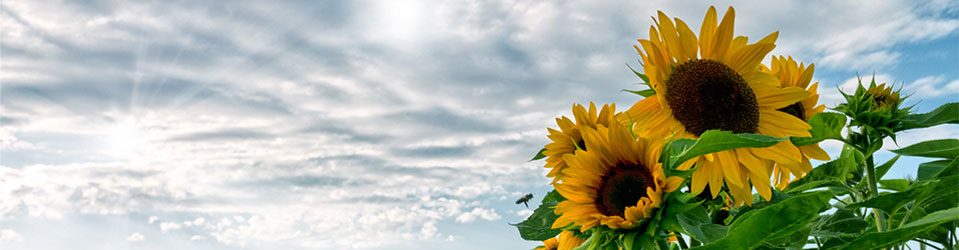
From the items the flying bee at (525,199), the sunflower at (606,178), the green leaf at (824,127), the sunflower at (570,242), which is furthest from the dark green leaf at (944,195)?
the flying bee at (525,199)

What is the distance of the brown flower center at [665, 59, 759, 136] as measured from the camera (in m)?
1.79

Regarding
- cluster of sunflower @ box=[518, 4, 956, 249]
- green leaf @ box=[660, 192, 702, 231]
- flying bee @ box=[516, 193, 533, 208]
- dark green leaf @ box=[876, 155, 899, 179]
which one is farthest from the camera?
flying bee @ box=[516, 193, 533, 208]

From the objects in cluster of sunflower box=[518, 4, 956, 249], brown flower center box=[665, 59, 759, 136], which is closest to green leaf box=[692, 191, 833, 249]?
cluster of sunflower box=[518, 4, 956, 249]

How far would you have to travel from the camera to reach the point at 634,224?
159 cm

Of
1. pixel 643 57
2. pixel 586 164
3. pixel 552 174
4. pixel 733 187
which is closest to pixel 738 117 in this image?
pixel 733 187

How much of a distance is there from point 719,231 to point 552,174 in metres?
0.75

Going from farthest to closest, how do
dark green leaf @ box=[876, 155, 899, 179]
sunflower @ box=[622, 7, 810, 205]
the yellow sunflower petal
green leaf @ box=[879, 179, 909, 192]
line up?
green leaf @ box=[879, 179, 909, 192]
dark green leaf @ box=[876, 155, 899, 179]
the yellow sunflower petal
sunflower @ box=[622, 7, 810, 205]

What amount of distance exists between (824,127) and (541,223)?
883mm

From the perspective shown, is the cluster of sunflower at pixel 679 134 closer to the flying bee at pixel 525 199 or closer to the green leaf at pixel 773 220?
the green leaf at pixel 773 220

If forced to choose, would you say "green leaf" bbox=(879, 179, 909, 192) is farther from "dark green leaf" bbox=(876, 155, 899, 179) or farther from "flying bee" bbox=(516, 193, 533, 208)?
"flying bee" bbox=(516, 193, 533, 208)

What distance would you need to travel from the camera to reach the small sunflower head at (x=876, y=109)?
6.41ft

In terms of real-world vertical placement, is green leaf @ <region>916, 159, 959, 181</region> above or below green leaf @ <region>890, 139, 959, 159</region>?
below

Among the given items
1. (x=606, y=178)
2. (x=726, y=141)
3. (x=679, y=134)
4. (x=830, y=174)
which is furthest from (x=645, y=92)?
(x=830, y=174)

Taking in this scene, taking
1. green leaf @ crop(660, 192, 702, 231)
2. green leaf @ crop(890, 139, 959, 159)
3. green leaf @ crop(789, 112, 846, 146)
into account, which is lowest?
green leaf @ crop(660, 192, 702, 231)
